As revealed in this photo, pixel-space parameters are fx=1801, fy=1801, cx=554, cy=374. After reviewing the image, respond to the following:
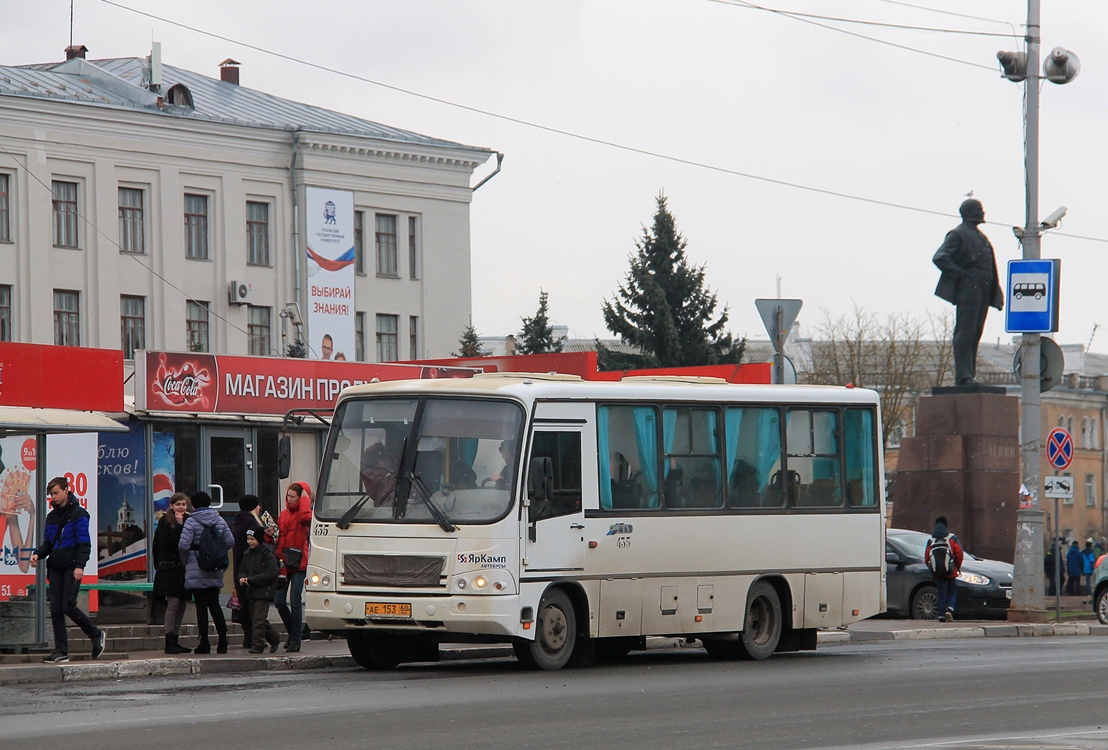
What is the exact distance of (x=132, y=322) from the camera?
2172 inches

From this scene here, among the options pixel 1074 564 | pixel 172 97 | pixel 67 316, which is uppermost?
pixel 172 97

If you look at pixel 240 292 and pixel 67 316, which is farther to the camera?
pixel 240 292

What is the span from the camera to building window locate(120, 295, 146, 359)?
5491cm

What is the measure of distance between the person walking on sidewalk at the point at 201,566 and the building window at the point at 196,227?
39264 millimetres

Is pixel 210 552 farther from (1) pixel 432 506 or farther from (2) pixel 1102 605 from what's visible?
(2) pixel 1102 605

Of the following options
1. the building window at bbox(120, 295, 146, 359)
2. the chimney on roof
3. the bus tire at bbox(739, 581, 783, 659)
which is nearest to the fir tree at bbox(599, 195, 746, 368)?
the chimney on roof

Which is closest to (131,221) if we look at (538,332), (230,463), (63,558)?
(538,332)

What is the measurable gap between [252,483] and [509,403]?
7080mm

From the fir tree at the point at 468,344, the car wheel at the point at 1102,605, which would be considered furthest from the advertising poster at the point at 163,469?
the fir tree at the point at 468,344

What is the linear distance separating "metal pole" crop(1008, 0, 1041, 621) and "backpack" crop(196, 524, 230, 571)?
40.6 feet

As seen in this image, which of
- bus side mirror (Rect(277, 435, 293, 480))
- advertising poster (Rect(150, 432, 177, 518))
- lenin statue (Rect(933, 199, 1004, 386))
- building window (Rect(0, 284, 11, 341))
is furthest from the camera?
building window (Rect(0, 284, 11, 341))

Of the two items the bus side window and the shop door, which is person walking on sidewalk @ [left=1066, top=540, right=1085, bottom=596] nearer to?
the shop door

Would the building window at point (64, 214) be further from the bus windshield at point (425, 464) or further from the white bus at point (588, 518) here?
the bus windshield at point (425, 464)

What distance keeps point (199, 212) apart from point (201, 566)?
40.2m
